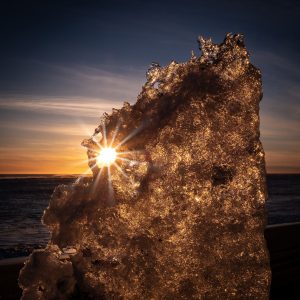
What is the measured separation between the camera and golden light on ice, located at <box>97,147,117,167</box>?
126 inches

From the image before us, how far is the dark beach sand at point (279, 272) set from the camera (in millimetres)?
6449

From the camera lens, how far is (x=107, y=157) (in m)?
3.24

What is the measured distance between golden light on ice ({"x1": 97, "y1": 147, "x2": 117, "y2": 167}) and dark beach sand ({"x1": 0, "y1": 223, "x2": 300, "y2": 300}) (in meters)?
4.12

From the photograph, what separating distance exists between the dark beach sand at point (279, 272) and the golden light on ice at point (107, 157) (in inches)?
162

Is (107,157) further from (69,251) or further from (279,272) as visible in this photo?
(279,272)

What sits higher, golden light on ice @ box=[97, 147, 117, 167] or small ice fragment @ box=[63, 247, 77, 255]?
golden light on ice @ box=[97, 147, 117, 167]

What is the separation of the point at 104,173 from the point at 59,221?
1.85 ft

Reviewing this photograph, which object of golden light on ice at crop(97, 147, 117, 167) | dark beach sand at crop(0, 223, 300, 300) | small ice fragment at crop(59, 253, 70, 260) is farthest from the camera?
dark beach sand at crop(0, 223, 300, 300)

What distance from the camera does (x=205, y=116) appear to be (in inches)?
130

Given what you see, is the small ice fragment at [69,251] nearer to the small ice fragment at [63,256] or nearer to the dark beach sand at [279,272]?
the small ice fragment at [63,256]

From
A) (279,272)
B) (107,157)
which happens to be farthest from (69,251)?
(279,272)

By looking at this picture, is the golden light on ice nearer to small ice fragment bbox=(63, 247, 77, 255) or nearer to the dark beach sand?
small ice fragment bbox=(63, 247, 77, 255)

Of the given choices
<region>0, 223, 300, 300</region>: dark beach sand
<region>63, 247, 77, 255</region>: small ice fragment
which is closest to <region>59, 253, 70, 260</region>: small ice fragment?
<region>63, 247, 77, 255</region>: small ice fragment

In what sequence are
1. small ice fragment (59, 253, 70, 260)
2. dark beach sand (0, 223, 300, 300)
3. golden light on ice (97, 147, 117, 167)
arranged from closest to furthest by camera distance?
small ice fragment (59, 253, 70, 260), golden light on ice (97, 147, 117, 167), dark beach sand (0, 223, 300, 300)
